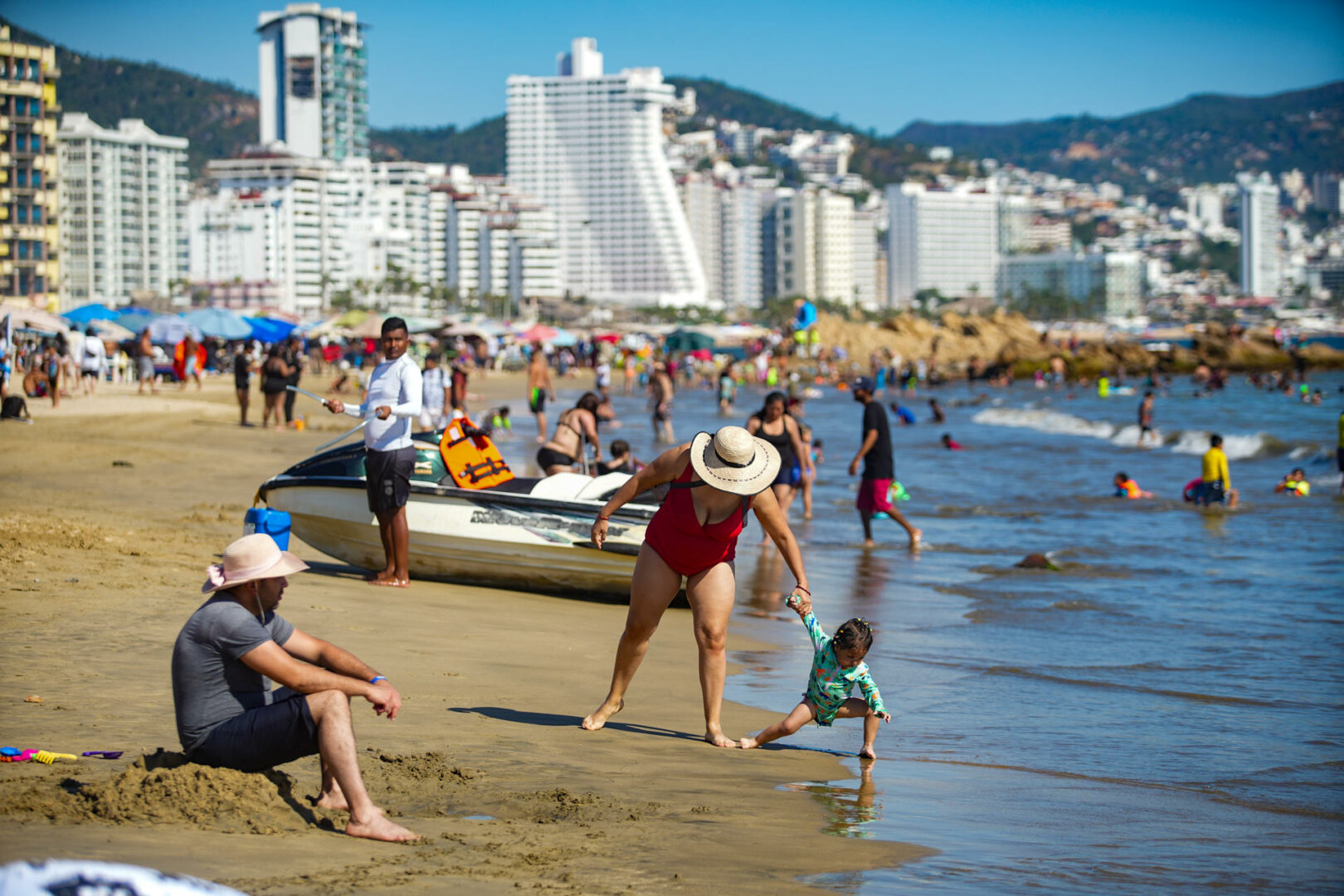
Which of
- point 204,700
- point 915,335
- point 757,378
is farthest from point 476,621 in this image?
point 915,335

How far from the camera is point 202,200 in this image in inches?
6590

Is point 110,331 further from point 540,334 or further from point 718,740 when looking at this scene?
point 718,740

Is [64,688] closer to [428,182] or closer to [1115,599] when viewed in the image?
[1115,599]

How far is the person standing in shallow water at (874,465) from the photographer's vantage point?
1256cm

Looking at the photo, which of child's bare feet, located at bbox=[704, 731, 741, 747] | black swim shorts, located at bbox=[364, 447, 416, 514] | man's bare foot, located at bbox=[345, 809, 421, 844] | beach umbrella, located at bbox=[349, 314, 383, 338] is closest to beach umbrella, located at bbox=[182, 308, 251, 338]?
beach umbrella, located at bbox=[349, 314, 383, 338]

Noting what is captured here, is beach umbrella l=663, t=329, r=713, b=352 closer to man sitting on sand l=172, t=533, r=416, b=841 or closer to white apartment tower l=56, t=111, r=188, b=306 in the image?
man sitting on sand l=172, t=533, r=416, b=841

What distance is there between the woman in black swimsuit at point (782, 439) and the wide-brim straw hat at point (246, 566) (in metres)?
7.31

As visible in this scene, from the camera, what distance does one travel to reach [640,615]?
222 inches

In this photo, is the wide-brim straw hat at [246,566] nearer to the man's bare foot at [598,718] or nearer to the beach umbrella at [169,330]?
the man's bare foot at [598,718]

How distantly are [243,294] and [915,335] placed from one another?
296ft

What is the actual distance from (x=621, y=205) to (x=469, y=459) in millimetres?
187969

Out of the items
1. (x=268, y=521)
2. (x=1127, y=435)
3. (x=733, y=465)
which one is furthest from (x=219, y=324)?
(x=733, y=465)

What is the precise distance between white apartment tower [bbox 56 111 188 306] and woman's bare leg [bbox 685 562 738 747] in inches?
6063

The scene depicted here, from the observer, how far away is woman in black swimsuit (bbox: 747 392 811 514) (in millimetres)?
11586
